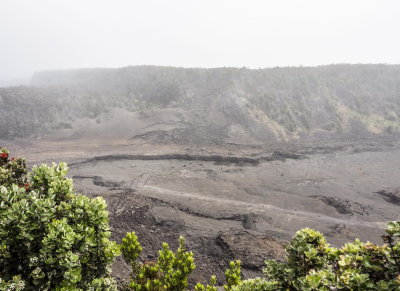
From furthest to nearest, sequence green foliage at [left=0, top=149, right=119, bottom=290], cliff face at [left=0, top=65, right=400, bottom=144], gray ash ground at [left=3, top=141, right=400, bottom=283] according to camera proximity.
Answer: cliff face at [left=0, top=65, right=400, bottom=144] → gray ash ground at [left=3, top=141, right=400, bottom=283] → green foliage at [left=0, top=149, right=119, bottom=290]

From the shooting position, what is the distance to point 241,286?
467cm

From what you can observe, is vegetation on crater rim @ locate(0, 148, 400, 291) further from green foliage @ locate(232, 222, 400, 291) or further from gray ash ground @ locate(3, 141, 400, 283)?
gray ash ground @ locate(3, 141, 400, 283)

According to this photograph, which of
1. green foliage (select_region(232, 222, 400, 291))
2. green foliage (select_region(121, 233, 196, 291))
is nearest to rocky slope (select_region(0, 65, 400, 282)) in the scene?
green foliage (select_region(121, 233, 196, 291))

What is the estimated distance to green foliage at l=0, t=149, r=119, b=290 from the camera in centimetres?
447

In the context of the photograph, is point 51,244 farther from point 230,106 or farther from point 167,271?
point 230,106

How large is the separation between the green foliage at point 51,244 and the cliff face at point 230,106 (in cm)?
2657

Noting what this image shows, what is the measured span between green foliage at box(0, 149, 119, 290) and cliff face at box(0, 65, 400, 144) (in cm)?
2657

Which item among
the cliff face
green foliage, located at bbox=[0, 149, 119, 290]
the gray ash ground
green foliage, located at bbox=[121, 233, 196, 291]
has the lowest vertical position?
the gray ash ground

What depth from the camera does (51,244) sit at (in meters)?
4.46

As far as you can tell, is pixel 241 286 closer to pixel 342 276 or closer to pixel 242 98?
pixel 342 276

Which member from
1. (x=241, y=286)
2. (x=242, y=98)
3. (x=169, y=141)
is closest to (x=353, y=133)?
(x=242, y=98)

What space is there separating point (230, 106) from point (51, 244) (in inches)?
1379

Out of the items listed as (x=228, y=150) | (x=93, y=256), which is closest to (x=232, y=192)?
(x=228, y=150)

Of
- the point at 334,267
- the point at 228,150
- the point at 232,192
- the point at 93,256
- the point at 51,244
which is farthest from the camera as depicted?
the point at 228,150
